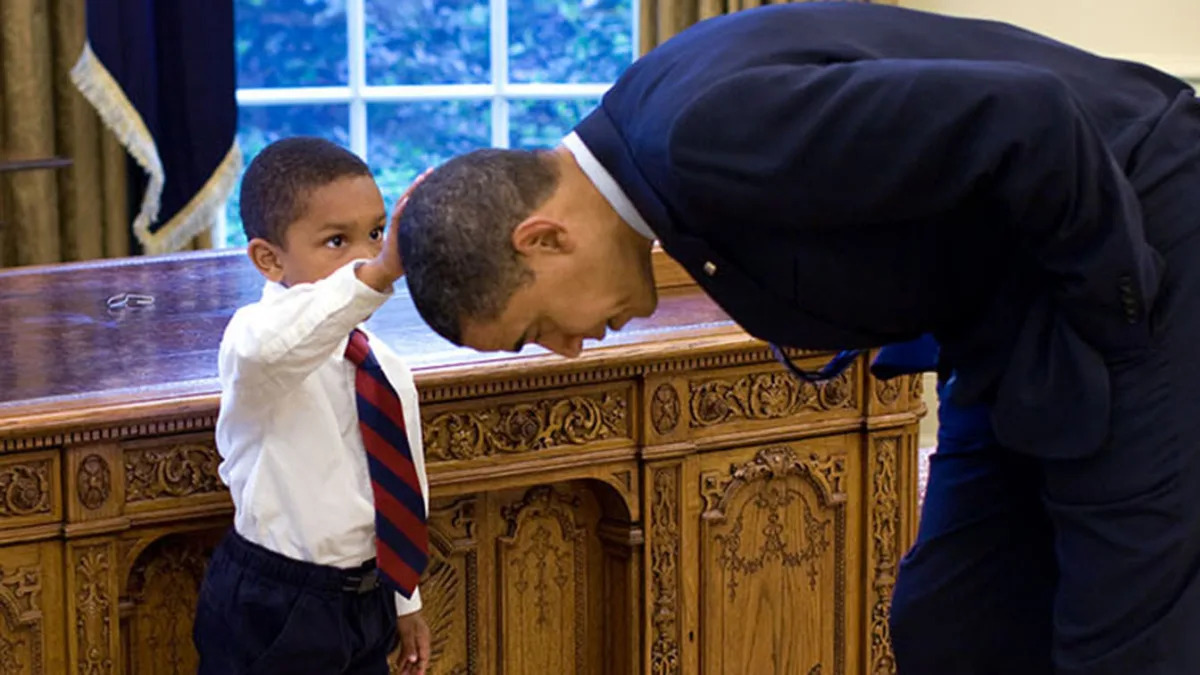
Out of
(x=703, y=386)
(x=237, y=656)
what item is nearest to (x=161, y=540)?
(x=237, y=656)

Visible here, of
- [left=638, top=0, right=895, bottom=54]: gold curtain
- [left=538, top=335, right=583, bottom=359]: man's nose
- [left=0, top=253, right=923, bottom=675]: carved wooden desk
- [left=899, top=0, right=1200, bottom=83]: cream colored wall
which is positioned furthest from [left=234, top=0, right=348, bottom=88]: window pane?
[left=538, top=335, right=583, bottom=359]: man's nose

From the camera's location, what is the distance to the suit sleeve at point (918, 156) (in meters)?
1.74

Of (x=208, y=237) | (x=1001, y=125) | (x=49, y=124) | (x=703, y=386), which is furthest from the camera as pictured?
(x=208, y=237)

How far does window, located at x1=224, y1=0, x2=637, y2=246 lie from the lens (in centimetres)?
543

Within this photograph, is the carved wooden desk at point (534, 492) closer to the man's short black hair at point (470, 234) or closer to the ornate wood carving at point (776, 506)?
the ornate wood carving at point (776, 506)

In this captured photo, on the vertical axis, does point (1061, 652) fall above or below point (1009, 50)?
below

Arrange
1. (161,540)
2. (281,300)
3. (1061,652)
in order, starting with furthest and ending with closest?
(161,540) < (281,300) < (1061,652)

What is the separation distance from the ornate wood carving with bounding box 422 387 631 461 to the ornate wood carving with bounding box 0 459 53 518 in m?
0.60

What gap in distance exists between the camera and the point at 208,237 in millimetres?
4996

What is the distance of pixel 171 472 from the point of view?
2.77 m

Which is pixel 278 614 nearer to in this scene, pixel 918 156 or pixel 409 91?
pixel 918 156

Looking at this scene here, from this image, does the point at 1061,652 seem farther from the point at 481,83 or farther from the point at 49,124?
the point at 481,83

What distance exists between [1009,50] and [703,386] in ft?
4.48

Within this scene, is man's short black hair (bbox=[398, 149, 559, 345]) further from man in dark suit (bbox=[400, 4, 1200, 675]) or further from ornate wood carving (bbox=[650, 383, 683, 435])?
ornate wood carving (bbox=[650, 383, 683, 435])
